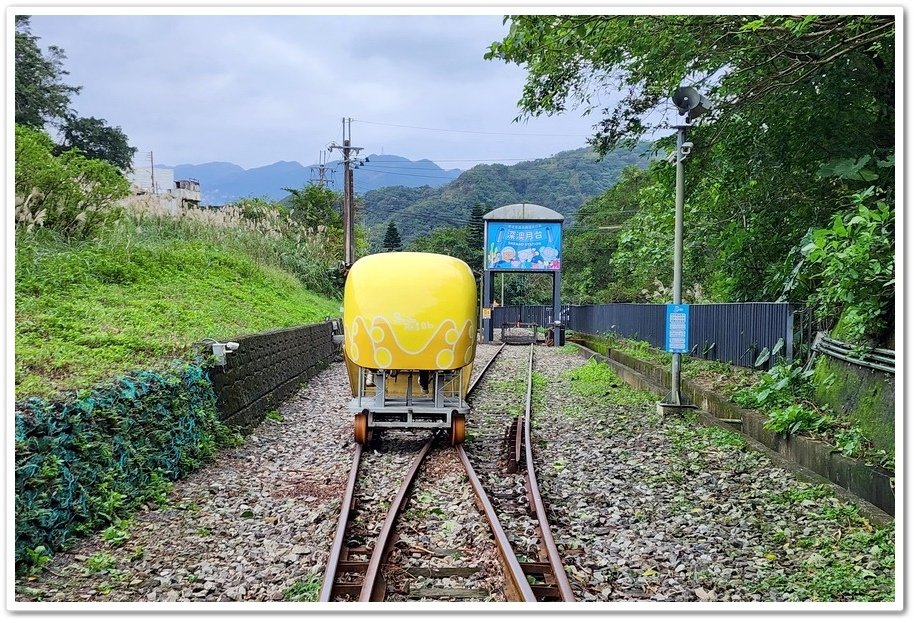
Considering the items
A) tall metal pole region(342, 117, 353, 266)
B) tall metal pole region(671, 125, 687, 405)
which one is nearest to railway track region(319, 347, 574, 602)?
tall metal pole region(671, 125, 687, 405)

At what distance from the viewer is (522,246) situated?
104ft

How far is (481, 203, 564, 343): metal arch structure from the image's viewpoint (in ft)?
104

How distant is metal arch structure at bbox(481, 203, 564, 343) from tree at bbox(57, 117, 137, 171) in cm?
1905

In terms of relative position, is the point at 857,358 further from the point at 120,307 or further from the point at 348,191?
the point at 348,191

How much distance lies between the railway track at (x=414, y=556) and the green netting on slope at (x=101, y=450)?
6.11ft

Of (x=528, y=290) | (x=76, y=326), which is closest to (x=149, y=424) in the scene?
(x=76, y=326)

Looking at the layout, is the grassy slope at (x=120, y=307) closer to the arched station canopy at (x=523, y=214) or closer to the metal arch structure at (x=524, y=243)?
the metal arch structure at (x=524, y=243)

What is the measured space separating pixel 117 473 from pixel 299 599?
2.45 m

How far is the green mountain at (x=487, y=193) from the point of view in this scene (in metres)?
62.3

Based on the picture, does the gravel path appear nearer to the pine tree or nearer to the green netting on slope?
the green netting on slope

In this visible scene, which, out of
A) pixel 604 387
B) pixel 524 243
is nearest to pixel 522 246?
pixel 524 243

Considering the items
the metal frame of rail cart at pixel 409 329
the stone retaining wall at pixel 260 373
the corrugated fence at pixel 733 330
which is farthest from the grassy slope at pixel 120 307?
the corrugated fence at pixel 733 330

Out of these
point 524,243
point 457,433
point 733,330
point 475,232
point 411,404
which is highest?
point 475,232

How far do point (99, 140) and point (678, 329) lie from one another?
35.6 metres
